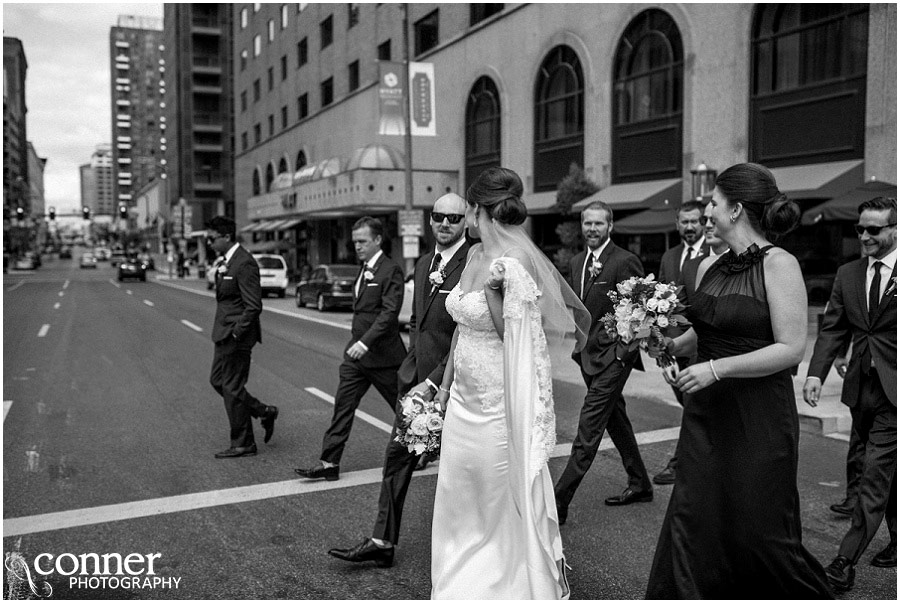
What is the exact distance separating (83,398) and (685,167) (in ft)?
51.2

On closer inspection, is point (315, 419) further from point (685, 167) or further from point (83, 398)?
point (685, 167)

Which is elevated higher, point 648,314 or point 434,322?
point 648,314

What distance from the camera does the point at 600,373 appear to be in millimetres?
5594

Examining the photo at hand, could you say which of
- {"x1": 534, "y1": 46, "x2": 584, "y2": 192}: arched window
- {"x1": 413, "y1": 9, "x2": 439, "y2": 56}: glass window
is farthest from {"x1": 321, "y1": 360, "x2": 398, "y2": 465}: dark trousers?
{"x1": 413, "y1": 9, "x2": 439, "y2": 56}: glass window

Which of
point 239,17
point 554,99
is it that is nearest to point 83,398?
point 554,99

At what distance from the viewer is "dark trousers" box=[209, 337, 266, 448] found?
23.7 feet

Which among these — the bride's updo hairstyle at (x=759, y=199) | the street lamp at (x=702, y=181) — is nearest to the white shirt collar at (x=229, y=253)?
the bride's updo hairstyle at (x=759, y=199)

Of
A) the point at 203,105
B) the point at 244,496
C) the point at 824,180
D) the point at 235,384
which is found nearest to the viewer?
the point at 244,496

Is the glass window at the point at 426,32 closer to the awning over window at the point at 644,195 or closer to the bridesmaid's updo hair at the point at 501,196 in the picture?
the awning over window at the point at 644,195

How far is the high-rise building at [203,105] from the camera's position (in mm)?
93000

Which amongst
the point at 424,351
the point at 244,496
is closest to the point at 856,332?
the point at 424,351

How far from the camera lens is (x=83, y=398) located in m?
10.4

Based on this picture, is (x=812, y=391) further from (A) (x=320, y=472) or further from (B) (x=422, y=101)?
(B) (x=422, y=101)

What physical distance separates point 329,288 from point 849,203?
1549cm
